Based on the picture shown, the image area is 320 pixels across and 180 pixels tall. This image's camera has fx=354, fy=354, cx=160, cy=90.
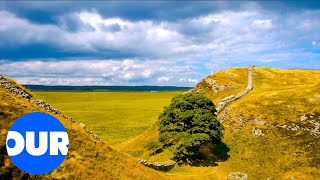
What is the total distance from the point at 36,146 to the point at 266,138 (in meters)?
59.9

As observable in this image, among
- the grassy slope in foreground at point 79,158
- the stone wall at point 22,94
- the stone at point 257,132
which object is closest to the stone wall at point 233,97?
the stone at point 257,132

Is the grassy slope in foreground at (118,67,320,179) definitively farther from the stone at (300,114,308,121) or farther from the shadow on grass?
the shadow on grass

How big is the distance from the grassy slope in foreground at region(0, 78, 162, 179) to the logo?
1.08 meters

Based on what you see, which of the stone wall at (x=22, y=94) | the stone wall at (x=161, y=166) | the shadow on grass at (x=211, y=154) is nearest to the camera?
the stone wall at (x=22, y=94)

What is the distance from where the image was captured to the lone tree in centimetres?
6412

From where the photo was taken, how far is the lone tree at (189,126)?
64.1 meters

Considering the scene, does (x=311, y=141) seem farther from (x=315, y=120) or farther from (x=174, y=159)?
(x=174, y=159)

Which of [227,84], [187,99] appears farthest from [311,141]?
[227,84]

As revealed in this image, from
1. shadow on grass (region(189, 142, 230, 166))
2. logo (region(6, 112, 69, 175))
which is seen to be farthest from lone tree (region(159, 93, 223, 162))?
logo (region(6, 112, 69, 175))

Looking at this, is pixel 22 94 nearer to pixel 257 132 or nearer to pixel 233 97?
pixel 257 132

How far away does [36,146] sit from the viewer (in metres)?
27.2

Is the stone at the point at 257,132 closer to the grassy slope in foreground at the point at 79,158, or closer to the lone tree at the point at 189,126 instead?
the lone tree at the point at 189,126

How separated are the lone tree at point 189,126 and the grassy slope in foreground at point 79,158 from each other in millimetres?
21632

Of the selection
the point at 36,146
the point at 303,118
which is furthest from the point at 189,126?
the point at 36,146
